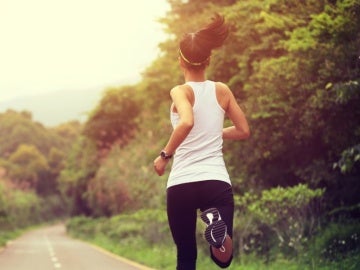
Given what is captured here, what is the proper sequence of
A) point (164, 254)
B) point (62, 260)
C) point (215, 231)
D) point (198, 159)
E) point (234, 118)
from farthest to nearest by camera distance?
1. point (62, 260)
2. point (164, 254)
3. point (234, 118)
4. point (198, 159)
5. point (215, 231)

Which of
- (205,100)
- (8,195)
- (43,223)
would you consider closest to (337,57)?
(205,100)

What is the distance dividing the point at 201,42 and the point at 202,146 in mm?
562

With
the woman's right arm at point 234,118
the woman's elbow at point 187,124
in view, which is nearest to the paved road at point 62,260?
the woman's right arm at point 234,118

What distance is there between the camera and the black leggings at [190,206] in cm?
350

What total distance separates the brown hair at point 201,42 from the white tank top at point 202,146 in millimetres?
147

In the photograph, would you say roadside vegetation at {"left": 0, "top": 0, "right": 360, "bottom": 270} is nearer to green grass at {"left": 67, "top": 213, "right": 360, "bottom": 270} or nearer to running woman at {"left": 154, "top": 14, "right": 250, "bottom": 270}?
green grass at {"left": 67, "top": 213, "right": 360, "bottom": 270}

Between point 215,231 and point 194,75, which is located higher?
point 194,75

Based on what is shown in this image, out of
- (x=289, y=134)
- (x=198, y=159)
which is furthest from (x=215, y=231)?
(x=289, y=134)

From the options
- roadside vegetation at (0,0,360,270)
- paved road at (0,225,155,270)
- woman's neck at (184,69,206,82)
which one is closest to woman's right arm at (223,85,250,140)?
woman's neck at (184,69,206,82)

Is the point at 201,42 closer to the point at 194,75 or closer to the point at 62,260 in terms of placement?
the point at 194,75

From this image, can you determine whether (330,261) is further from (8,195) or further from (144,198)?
(8,195)

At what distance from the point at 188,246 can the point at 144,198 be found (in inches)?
Answer: 934

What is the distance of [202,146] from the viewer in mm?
3541

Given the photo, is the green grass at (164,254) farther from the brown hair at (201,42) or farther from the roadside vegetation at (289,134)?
the brown hair at (201,42)
